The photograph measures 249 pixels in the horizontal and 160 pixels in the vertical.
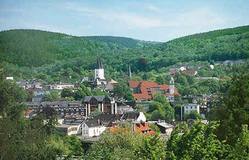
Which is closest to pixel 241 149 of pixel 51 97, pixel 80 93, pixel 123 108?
pixel 123 108

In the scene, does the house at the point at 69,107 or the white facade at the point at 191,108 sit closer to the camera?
the white facade at the point at 191,108

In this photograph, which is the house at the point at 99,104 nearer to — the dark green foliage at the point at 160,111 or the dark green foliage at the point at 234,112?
the dark green foliage at the point at 160,111

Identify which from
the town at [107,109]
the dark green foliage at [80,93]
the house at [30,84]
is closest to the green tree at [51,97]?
the town at [107,109]

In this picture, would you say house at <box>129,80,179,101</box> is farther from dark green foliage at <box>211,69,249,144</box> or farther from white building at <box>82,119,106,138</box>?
dark green foliage at <box>211,69,249,144</box>

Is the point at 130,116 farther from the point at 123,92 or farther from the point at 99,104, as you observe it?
the point at 123,92

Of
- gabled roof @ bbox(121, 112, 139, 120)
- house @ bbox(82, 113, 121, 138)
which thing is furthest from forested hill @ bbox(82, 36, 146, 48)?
house @ bbox(82, 113, 121, 138)
